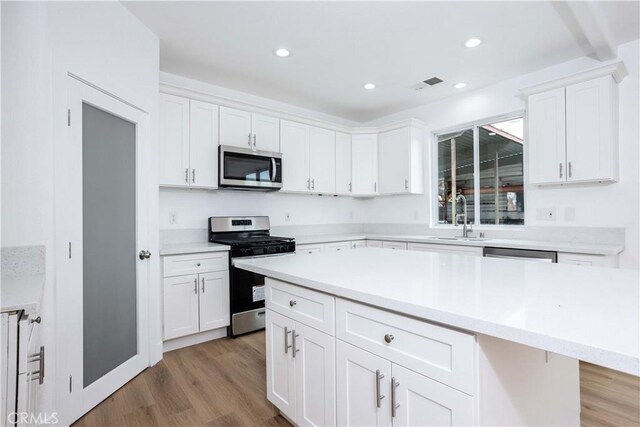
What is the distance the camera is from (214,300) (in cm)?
306

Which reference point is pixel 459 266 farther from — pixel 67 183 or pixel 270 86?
pixel 270 86

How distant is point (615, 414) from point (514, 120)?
2.84 meters

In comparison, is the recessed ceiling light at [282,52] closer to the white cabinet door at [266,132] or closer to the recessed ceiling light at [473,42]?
the white cabinet door at [266,132]

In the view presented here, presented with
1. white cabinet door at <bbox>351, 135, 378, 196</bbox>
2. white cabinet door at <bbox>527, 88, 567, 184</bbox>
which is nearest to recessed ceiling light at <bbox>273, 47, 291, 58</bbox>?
Answer: white cabinet door at <bbox>351, 135, 378, 196</bbox>

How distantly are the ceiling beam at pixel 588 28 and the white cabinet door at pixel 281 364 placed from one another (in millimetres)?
2735

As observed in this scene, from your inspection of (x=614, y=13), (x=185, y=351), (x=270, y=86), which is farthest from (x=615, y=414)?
(x=270, y=86)

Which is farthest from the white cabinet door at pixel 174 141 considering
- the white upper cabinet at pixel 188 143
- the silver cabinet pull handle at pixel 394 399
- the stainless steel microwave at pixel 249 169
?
the silver cabinet pull handle at pixel 394 399

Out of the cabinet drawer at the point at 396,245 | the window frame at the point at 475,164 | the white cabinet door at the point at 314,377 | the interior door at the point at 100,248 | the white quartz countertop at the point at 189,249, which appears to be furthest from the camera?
the cabinet drawer at the point at 396,245

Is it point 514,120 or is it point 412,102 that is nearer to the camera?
point 514,120

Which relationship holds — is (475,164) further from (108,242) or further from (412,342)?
(108,242)

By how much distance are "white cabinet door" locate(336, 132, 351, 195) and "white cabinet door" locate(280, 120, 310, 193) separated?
1.70ft

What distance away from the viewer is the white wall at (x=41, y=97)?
5.12 feet

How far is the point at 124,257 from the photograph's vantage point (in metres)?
2.34

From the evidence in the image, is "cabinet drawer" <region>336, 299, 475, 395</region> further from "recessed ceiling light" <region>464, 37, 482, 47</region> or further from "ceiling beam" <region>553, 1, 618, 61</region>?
"recessed ceiling light" <region>464, 37, 482, 47</region>
